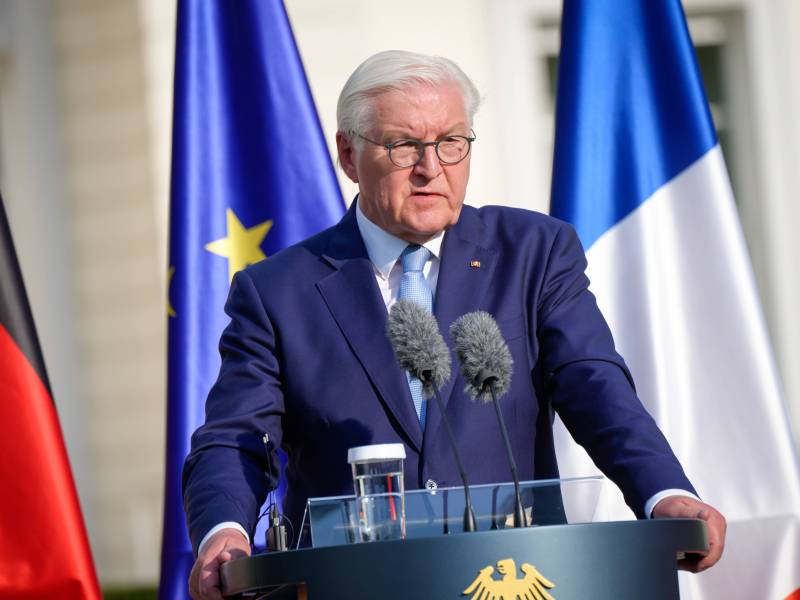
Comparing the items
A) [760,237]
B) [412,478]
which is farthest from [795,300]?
[412,478]

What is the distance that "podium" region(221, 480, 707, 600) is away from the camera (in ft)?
6.86

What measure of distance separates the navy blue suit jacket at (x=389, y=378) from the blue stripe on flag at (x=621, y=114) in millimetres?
982

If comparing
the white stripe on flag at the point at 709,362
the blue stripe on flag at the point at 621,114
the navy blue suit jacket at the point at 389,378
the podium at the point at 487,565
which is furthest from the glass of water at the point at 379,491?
the blue stripe on flag at the point at 621,114

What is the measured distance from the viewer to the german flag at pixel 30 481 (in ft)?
12.4

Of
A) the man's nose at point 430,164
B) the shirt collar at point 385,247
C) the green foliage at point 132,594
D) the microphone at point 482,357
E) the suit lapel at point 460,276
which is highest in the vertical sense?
the man's nose at point 430,164

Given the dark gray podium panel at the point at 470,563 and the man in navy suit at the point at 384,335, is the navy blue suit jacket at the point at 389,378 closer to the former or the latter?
the man in navy suit at the point at 384,335

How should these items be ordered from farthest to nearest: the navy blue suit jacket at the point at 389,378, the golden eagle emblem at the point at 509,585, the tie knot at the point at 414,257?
the tie knot at the point at 414,257 → the navy blue suit jacket at the point at 389,378 → the golden eagle emblem at the point at 509,585

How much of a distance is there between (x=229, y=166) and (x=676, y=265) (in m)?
1.42

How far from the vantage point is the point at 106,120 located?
21.4 ft

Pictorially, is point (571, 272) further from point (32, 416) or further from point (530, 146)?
point (530, 146)

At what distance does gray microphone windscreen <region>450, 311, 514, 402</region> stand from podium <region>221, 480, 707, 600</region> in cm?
23

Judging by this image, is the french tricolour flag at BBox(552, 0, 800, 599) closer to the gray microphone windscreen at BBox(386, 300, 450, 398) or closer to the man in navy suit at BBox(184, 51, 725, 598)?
the man in navy suit at BBox(184, 51, 725, 598)

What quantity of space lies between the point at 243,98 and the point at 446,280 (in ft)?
5.43

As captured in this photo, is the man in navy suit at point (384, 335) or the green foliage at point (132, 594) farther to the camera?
the green foliage at point (132, 594)
